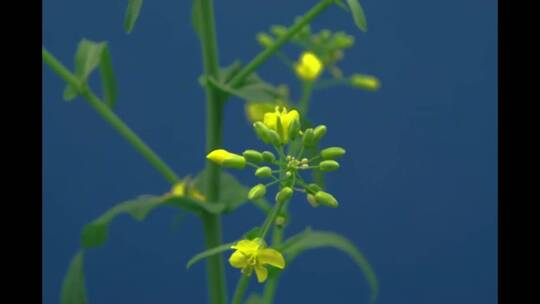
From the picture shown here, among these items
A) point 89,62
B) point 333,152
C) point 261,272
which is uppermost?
point 89,62

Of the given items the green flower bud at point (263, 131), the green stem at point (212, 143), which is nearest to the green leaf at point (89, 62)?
the green stem at point (212, 143)

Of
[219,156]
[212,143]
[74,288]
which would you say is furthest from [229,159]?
[74,288]

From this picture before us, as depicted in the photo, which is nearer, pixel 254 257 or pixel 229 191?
pixel 254 257

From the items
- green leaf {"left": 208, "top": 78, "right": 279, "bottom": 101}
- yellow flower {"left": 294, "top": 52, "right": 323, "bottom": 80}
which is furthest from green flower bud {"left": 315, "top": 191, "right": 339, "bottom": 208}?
yellow flower {"left": 294, "top": 52, "right": 323, "bottom": 80}

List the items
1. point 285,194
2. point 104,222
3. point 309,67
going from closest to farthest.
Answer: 1. point 285,194
2. point 104,222
3. point 309,67

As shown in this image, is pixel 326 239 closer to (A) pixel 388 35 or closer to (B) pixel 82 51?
(B) pixel 82 51

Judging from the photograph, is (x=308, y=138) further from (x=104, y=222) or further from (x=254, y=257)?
(x=104, y=222)

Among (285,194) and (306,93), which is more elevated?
(306,93)

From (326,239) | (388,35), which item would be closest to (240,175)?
(388,35)
